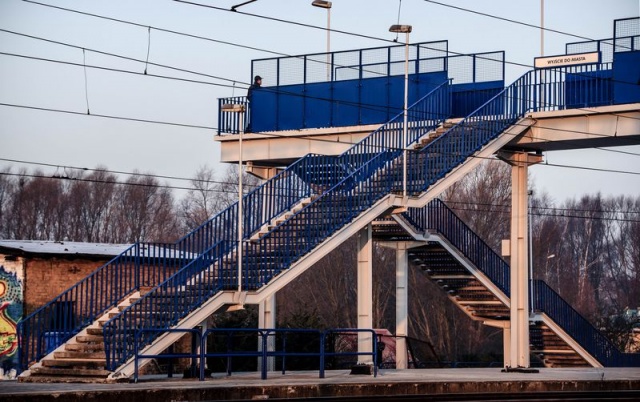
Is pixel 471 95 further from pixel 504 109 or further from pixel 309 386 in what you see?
pixel 309 386

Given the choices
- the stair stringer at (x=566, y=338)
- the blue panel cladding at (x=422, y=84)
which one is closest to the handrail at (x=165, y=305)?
the blue panel cladding at (x=422, y=84)

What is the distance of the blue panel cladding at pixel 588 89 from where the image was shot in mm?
33156

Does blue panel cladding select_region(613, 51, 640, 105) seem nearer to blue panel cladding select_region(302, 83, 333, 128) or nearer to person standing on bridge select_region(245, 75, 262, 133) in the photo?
blue panel cladding select_region(302, 83, 333, 128)

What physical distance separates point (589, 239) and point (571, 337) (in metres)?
73.8

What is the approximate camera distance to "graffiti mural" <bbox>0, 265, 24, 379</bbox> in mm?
35625

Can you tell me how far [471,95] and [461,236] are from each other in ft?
15.1

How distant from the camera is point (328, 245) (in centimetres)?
2975

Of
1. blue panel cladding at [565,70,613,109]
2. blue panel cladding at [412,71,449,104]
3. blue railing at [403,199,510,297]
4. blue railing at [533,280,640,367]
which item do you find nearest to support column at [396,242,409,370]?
blue railing at [403,199,510,297]

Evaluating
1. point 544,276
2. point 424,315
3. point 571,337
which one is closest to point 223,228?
point 571,337

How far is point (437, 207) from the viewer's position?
120ft

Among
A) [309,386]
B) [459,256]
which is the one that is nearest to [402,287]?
[459,256]

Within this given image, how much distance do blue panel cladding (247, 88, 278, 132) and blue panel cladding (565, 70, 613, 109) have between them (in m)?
8.87

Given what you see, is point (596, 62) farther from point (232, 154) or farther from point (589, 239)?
point (589, 239)

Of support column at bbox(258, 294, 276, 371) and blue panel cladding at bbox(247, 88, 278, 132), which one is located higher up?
blue panel cladding at bbox(247, 88, 278, 132)
